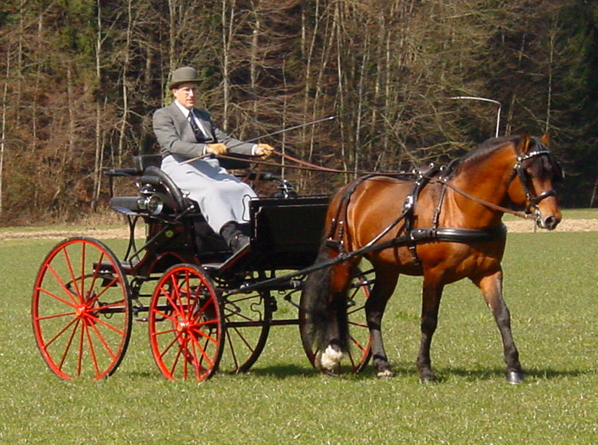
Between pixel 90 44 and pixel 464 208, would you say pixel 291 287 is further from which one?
pixel 90 44

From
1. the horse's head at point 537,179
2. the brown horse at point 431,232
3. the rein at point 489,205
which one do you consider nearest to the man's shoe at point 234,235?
the brown horse at point 431,232

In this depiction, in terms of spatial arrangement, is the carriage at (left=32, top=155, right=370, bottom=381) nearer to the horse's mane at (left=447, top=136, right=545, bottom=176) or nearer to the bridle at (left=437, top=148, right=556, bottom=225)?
the horse's mane at (left=447, top=136, right=545, bottom=176)

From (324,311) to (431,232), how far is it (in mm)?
1279

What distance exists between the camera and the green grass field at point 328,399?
22.7 ft

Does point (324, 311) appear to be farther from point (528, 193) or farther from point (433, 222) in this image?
point (528, 193)

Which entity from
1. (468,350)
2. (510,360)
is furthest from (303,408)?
(468,350)

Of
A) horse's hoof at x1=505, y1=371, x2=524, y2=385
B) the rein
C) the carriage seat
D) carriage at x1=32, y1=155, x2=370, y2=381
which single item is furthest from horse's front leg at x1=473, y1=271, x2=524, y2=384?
the carriage seat

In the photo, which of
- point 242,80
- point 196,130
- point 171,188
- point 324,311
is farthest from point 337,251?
point 242,80

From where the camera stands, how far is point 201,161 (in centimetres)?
957

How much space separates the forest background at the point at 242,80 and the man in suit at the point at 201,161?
33.0 metres

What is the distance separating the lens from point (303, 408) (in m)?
7.78

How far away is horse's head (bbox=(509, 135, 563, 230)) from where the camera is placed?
8117mm

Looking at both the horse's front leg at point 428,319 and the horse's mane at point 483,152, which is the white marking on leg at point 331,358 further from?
the horse's mane at point 483,152

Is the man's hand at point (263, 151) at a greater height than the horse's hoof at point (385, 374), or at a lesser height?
greater
